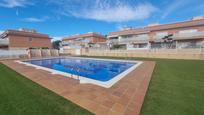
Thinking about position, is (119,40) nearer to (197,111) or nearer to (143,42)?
(143,42)

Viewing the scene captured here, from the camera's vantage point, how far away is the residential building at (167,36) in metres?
21.0

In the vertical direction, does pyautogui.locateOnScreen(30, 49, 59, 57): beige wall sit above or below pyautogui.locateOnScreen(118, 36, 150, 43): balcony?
below

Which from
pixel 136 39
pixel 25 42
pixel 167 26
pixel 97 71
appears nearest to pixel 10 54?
pixel 25 42

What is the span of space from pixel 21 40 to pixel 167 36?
36250mm

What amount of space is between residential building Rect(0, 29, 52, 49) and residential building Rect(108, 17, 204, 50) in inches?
857

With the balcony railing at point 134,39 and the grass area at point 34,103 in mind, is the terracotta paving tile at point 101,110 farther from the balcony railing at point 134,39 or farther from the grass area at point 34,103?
the balcony railing at point 134,39

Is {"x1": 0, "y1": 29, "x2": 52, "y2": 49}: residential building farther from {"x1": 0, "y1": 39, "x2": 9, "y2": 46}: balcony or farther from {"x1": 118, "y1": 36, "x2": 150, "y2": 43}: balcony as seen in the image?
{"x1": 118, "y1": 36, "x2": 150, "y2": 43}: balcony

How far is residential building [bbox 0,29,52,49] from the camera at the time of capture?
86.9ft

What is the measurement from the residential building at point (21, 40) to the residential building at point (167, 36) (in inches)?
857

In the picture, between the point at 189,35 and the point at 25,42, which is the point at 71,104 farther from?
the point at 25,42

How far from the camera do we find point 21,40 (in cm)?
2806

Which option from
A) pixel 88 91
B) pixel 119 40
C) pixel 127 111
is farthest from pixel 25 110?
pixel 119 40

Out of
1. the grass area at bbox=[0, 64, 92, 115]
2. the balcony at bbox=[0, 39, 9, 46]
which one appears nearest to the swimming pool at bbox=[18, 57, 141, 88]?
the grass area at bbox=[0, 64, 92, 115]

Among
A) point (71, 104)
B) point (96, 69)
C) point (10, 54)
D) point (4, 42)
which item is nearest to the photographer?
point (71, 104)
